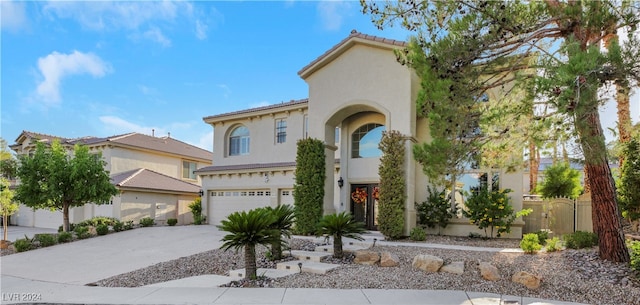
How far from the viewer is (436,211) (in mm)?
14867

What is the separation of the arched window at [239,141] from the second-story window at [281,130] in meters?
2.23

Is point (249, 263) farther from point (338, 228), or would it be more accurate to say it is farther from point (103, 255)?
point (103, 255)

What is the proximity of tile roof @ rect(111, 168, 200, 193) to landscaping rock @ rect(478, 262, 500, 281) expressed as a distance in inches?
781

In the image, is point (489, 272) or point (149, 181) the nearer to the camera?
point (489, 272)

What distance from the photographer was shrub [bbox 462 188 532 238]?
44.8ft

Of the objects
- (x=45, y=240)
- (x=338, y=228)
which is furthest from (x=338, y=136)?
(x=45, y=240)

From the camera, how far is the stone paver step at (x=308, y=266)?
8.57 meters

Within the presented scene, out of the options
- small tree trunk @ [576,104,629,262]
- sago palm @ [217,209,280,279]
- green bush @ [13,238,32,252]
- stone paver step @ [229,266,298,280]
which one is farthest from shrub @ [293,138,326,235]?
green bush @ [13,238,32,252]

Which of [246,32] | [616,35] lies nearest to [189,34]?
[246,32]

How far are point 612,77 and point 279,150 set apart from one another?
51.7ft

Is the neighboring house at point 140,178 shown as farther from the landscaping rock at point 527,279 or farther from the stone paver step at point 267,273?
the landscaping rock at point 527,279

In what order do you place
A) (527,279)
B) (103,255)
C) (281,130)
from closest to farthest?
(527,279) < (103,255) < (281,130)

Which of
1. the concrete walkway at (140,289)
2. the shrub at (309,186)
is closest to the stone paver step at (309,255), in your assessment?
the concrete walkway at (140,289)

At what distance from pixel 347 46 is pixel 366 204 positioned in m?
6.86
